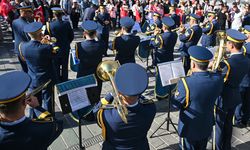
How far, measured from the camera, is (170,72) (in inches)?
197

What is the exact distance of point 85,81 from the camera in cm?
416

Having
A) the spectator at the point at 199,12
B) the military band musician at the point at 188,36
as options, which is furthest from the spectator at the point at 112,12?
the military band musician at the point at 188,36

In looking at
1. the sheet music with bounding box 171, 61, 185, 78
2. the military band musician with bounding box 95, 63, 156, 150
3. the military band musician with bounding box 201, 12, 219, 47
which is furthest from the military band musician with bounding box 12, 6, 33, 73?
the military band musician with bounding box 201, 12, 219, 47

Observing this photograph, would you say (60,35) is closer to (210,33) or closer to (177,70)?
(177,70)

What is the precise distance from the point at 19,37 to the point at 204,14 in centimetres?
1370

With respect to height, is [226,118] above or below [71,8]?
below

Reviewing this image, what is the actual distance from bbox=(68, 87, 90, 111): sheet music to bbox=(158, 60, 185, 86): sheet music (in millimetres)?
1514

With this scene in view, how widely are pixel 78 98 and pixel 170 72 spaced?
5.98 ft

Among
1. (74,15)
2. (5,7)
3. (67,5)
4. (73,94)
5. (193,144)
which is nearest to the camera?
(73,94)

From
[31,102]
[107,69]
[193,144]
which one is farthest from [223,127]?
[31,102]

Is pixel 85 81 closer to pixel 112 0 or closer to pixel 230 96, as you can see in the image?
pixel 230 96

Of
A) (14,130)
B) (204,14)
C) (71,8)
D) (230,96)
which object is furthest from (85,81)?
(204,14)

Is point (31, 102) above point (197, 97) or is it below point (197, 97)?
above

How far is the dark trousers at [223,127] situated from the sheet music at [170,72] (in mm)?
995
